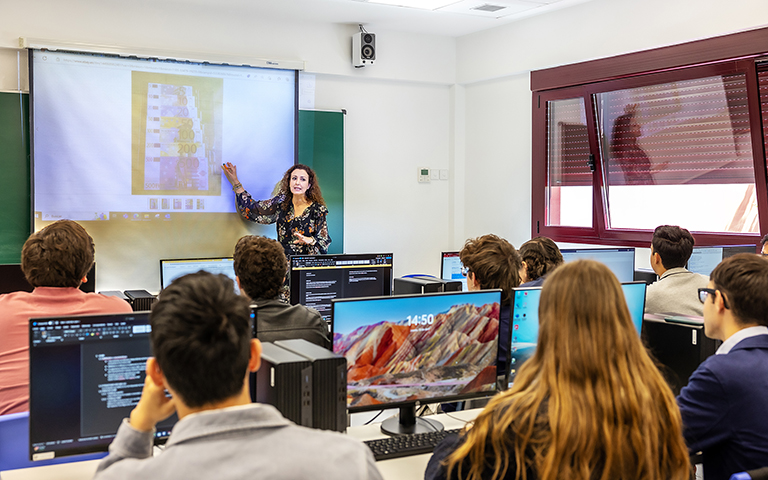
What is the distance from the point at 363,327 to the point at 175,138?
348cm

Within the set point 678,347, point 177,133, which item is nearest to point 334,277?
point 678,347

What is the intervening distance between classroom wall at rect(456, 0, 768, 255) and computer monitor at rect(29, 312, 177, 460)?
13.1 ft

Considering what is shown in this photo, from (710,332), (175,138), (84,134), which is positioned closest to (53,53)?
(84,134)

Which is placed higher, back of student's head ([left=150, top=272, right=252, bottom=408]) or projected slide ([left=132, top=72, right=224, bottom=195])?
projected slide ([left=132, top=72, right=224, bottom=195])

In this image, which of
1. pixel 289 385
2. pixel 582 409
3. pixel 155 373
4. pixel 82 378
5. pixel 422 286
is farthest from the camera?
pixel 422 286

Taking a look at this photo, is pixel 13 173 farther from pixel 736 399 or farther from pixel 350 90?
pixel 736 399

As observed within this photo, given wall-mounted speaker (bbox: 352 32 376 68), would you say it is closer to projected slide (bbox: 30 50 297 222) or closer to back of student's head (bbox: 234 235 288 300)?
projected slide (bbox: 30 50 297 222)

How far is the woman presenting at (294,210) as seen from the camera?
4898mm

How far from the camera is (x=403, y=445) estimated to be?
1.96m

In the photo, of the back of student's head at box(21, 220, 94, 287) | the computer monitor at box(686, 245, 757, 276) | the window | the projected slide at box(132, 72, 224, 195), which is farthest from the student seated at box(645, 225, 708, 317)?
Answer: the projected slide at box(132, 72, 224, 195)

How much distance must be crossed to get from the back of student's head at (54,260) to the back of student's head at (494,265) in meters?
1.39

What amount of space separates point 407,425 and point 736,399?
0.95m

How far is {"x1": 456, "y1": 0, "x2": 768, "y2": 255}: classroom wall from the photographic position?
4422mm

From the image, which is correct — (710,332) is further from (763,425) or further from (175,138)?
(175,138)
